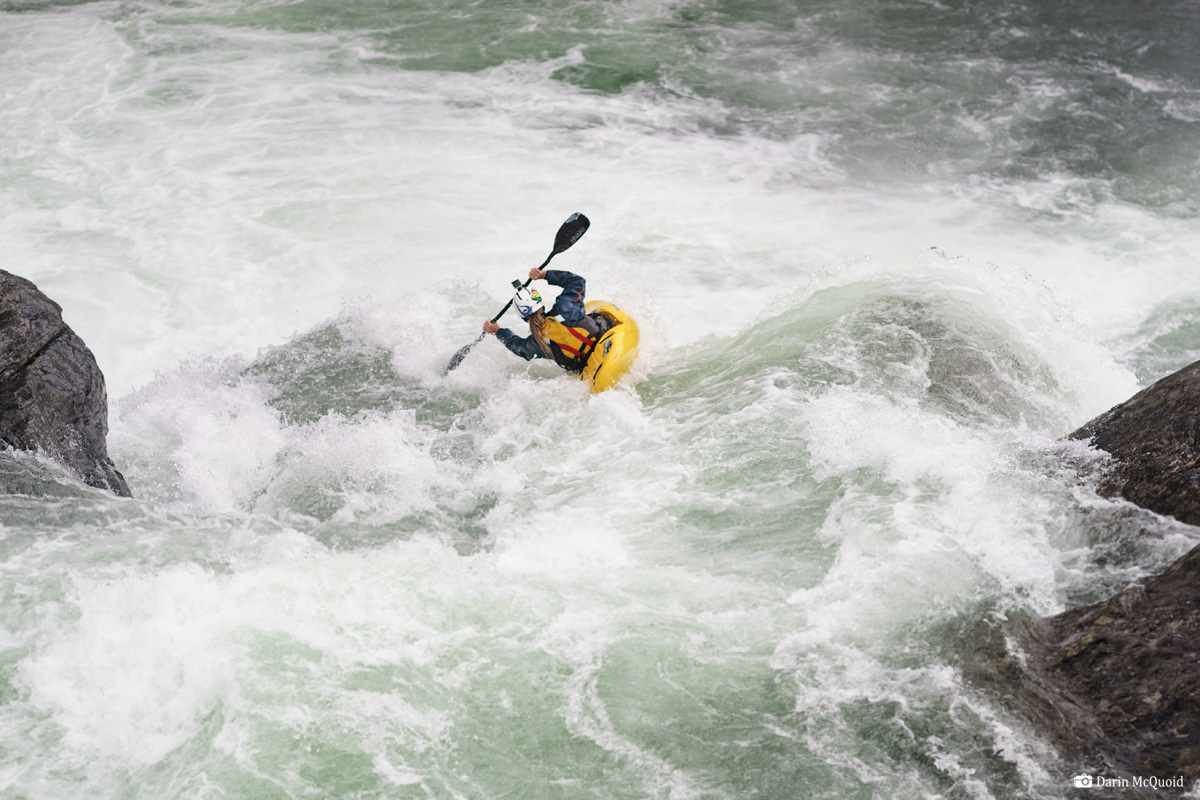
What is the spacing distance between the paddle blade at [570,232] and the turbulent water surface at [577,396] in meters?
0.87

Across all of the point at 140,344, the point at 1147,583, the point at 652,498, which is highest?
the point at 1147,583

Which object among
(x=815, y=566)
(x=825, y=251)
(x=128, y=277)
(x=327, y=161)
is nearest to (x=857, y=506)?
(x=815, y=566)

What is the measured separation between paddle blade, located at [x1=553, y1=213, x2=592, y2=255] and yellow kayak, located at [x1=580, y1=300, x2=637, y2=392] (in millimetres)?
592

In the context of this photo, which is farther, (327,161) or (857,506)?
(327,161)

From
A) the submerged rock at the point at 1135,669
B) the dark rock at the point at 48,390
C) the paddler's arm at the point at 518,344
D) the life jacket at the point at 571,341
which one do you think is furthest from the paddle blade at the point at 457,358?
the submerged rock at the point at 1135,669

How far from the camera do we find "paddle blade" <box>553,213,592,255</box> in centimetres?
749

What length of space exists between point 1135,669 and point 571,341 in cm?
413

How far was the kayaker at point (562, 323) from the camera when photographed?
6.94 meters

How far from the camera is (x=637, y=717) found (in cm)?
420

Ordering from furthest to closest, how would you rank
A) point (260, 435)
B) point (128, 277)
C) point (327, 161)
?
point (327, 161) → point (128, 277) → point (260, 435)

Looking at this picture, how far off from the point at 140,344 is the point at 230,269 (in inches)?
51.9

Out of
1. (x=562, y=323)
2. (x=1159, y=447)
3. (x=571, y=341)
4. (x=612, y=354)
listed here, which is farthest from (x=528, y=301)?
(x=1159, y=447)

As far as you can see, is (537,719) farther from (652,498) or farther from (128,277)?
(128,277)

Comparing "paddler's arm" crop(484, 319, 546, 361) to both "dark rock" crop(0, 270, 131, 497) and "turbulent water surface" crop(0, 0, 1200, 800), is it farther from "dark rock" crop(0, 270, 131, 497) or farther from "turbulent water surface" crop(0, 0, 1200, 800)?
"dark rock" crop(0, 270, 131, 497)
